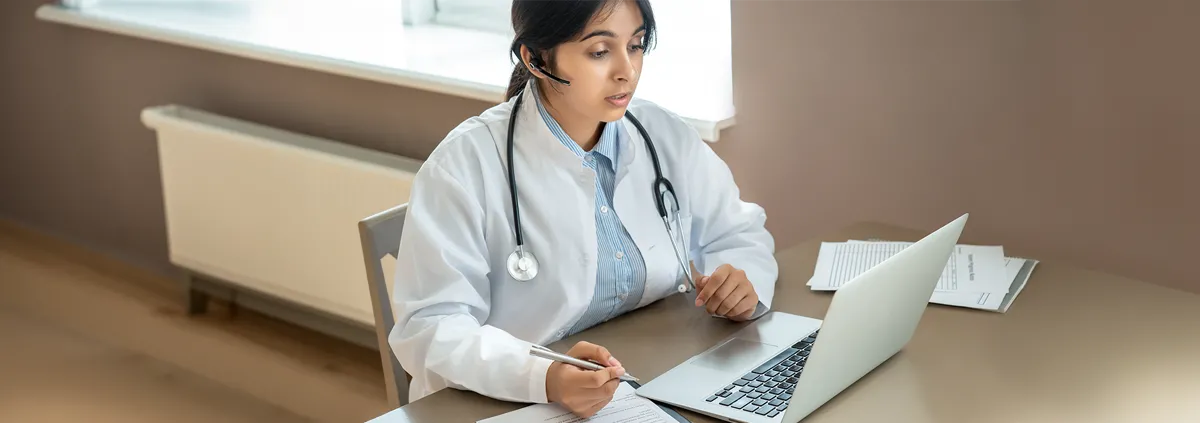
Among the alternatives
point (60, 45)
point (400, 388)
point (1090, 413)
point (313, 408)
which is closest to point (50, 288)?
point (60, 45)

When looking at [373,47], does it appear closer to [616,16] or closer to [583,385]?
[616,16]

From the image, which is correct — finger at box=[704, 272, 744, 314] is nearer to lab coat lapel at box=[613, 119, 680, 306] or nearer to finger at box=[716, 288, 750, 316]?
finger at box=[716, 288, 750, 316]

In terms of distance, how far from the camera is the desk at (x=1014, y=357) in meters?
1.24

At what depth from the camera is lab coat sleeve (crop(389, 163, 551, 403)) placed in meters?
1.27

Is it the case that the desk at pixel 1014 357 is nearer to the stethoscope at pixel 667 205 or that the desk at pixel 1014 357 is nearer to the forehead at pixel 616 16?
the stethoscope at pixel 667 205

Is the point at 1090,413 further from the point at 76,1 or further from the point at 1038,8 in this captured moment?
the point at 76,1

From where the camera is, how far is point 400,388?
155 centimetres

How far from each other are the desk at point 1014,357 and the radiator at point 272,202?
132 cm

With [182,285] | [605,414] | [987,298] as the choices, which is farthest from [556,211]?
[182,285]

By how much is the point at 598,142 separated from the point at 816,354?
51cm

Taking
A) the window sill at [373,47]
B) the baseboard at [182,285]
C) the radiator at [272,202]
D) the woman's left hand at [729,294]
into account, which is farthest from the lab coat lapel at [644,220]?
the baseboard at [182,285]

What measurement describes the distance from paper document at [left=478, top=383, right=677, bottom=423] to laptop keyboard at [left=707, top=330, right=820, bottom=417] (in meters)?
0.07

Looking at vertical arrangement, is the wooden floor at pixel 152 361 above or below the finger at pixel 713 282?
below

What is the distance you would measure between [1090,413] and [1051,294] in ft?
1.15
